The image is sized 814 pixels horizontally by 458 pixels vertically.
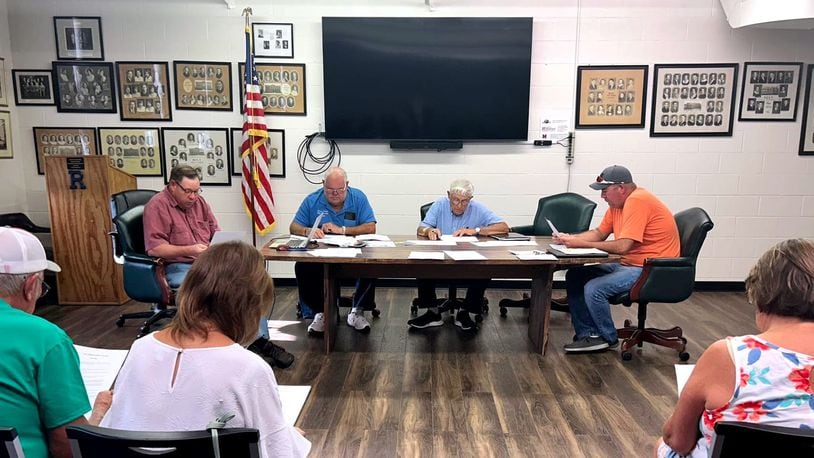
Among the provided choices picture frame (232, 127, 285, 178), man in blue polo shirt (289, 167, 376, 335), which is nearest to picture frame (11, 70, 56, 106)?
picture frame (232, 127, 285, 178)

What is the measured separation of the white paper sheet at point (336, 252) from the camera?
Answer: 9.91ft

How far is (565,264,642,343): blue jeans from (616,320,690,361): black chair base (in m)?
0.11

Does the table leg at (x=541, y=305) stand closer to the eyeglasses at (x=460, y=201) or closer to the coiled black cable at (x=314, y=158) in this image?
the eyeglasses at (x=460, y=201)

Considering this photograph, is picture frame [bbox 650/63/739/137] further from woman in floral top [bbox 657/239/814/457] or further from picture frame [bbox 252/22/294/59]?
woman in floral top [bbox 657/239/814/457]

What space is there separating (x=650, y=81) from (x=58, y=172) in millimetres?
5329

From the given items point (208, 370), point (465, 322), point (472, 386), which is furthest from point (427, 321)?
point (208, 370)

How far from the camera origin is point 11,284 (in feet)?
3.87

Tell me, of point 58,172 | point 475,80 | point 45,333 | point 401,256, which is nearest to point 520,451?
point 401,256

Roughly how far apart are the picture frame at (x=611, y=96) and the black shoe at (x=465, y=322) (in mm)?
2213

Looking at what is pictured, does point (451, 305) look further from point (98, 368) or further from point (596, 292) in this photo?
point (98, 368)

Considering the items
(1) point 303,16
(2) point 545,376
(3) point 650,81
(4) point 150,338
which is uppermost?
(1) point 303,16

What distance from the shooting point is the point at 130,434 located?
96 centimetres

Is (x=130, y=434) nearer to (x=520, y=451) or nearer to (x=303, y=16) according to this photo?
(x=520, y=451)

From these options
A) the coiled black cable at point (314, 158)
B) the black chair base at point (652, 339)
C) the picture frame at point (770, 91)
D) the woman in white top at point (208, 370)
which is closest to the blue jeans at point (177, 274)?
the coiled black cable at point (314, 158)
